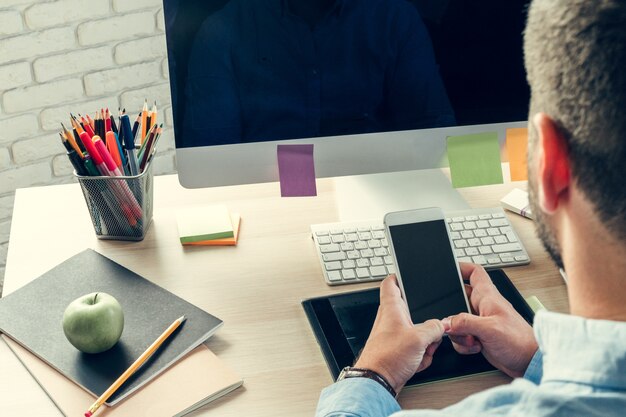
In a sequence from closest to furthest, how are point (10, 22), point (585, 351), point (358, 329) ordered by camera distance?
1. point (585, 351)
2. point (358, 329)
3. point (10, 22)

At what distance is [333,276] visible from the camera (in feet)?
3.60

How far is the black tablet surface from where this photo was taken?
0.93m

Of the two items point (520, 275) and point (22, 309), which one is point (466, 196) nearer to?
point (520, 275)

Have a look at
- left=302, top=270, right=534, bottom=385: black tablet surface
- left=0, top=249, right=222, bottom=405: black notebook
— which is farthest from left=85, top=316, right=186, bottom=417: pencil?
left=302, top=270, right=534, bottom=385: black tablet surface

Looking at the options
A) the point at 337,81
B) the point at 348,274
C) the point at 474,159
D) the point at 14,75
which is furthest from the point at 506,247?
the point at 14,75

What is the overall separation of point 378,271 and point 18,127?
118cm

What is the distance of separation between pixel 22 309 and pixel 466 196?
717 mm

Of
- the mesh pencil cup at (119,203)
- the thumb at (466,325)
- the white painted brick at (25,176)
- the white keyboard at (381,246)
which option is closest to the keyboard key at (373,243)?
the white keyboard at (381,246)

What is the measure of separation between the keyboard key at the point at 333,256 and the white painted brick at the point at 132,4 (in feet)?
3.41

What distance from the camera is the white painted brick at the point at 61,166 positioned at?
200cm

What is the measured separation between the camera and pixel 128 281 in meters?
1.08

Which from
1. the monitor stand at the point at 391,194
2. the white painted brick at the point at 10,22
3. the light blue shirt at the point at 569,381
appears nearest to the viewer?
the light blue shirt at the point at 569,381

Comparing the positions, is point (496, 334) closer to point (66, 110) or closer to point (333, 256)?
point (333, 256)

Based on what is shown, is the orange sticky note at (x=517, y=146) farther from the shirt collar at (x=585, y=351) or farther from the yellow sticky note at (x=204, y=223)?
the shirt collar at (x=585, y=351)
